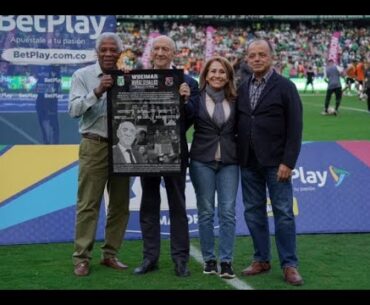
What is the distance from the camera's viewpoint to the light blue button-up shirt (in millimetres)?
5770

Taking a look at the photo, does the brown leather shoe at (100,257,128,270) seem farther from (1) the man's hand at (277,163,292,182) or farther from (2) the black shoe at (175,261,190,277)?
(1) the man's hand at (277,163,292,182)

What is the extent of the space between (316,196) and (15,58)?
5.72m

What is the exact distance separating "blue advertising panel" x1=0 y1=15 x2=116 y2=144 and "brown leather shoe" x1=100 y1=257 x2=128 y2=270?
205 inches

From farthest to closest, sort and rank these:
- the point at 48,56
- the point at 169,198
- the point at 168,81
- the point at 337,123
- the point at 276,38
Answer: the point at 276,38, the point at 337,123, the point at 48,56, the point at 169,198, the point at 168,81

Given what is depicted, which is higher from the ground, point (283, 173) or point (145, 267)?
point (283, 173)

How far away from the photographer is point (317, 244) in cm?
700

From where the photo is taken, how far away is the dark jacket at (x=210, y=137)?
5695 millimetres

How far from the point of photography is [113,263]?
20.2 feet

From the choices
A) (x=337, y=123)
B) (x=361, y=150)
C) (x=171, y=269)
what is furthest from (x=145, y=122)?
(x=337, y=123)

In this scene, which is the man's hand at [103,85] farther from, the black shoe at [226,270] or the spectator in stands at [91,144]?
the black shoe at [226,270]

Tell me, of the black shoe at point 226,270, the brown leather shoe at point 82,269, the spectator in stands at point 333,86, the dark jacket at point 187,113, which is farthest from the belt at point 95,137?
the spectator in stands at point 333,86

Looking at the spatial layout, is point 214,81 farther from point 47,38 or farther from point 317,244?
point 47,38

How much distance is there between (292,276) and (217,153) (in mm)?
1208

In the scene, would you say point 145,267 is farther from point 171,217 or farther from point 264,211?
point 264,211
